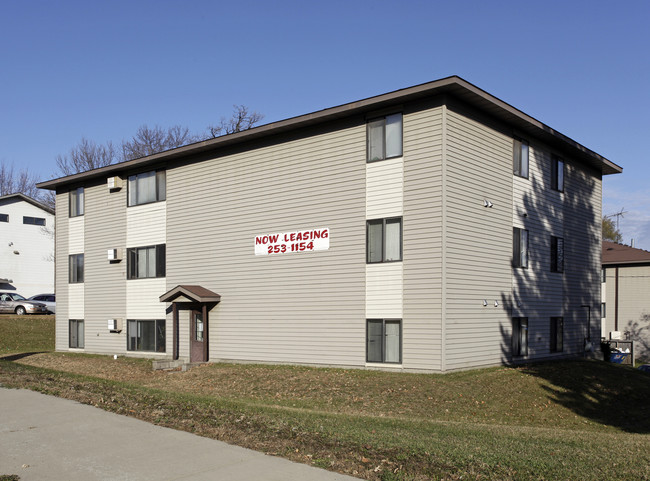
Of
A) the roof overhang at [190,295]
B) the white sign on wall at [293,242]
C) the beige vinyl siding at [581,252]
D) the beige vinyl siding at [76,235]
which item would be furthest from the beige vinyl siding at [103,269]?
the beige vinyl siding at [581,252]

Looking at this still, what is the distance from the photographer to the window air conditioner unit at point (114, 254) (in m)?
27.6

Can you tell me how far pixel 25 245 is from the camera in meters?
51.7

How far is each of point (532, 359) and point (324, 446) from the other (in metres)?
15.8

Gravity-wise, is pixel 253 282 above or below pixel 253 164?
below

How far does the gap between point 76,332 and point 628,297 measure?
114 feet

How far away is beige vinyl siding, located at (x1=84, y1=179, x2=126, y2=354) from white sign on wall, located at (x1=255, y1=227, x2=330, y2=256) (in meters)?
8.34

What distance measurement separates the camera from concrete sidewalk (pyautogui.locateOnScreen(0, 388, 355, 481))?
7.57 m

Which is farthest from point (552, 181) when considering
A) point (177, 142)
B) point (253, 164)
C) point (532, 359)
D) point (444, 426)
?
point (177, 142)

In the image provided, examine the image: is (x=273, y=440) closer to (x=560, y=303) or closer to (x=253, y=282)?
(x=253, y=282)

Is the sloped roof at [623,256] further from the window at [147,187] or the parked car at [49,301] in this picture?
the parked car at [49,301]

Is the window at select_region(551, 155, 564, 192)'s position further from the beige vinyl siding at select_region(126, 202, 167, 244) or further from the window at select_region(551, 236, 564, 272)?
the beige vinyl siding at select_region(126, 202, 167, 244)

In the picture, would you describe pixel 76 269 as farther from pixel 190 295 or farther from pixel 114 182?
pixel 190 295

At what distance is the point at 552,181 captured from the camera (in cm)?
2458

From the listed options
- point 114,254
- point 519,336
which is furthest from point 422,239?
point 114,254
